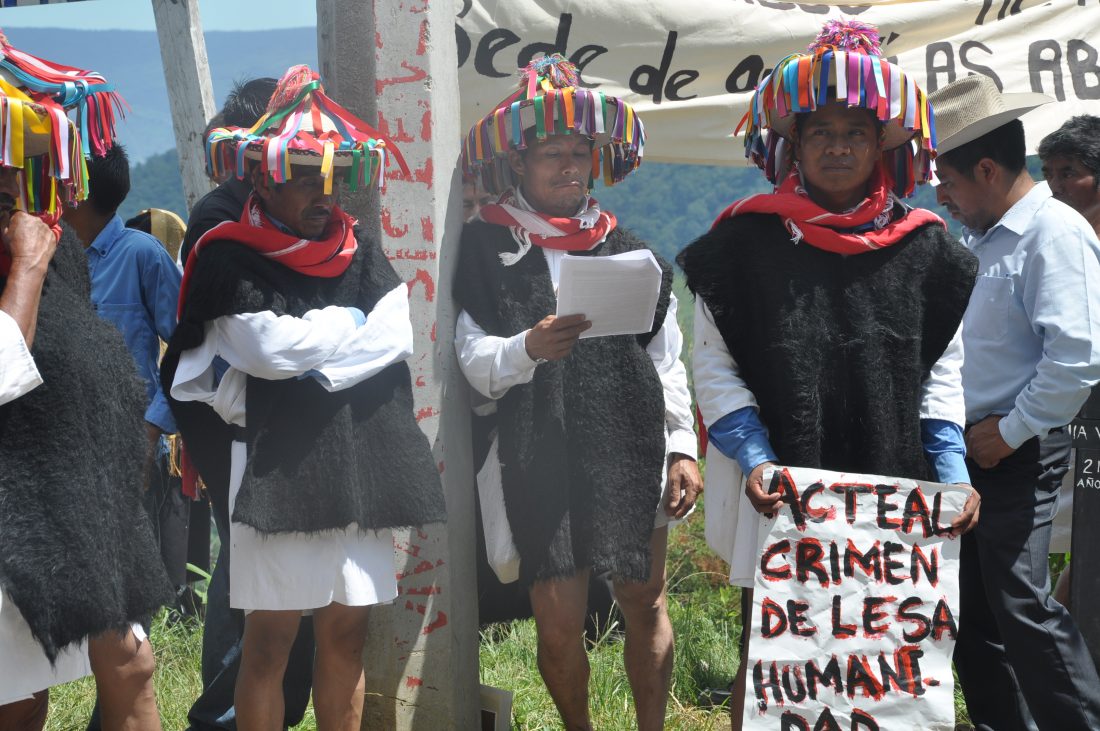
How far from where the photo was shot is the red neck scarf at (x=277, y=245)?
11.6 feet

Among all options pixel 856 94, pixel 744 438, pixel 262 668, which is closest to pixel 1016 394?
pixel 744 438

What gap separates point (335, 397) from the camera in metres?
3.58

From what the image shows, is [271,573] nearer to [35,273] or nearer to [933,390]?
[35,273]

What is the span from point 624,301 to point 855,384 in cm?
71

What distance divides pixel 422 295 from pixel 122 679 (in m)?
1.53

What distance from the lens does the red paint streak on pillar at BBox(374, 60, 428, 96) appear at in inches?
161

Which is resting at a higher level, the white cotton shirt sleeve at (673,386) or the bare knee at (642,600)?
the white cotton shirt sleeve at (673,386)

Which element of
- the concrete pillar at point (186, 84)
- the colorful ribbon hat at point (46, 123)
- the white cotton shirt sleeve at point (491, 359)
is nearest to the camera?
the colorful ribbon hat at point (46, 123)

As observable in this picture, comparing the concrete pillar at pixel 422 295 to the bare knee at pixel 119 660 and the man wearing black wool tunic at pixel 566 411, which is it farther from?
the bare knee at pixel 119 660

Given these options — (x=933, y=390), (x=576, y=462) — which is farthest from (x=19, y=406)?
(x=933, y=390)

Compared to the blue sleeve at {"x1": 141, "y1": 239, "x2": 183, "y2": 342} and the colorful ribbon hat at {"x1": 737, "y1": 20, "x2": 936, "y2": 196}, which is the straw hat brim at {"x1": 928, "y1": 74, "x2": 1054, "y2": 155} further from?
the blue sleeve at {"x1": 141, "y1": 239, "x2": 183, "y2": 342}

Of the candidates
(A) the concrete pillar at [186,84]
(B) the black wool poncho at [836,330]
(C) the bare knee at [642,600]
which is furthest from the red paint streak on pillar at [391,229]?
(A) the concrete pillar at [186,84]

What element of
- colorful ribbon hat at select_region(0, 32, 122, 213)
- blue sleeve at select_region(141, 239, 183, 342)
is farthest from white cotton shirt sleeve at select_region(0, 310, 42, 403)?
blue sleeve at select_region(141, 239, 183, 342)

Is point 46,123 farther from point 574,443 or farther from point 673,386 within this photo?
point 673,386
